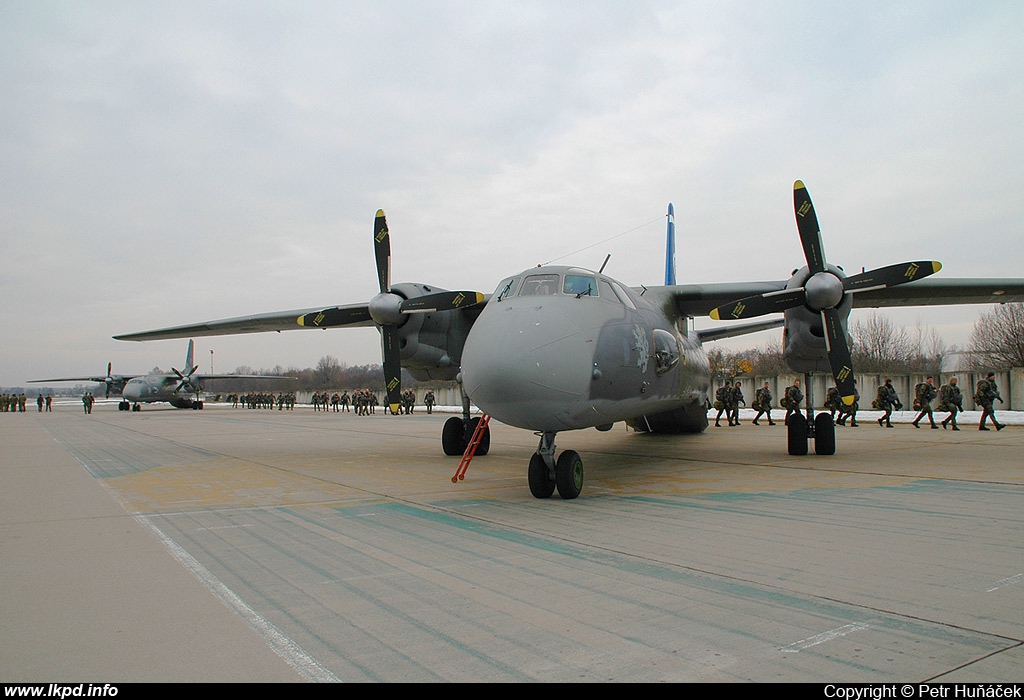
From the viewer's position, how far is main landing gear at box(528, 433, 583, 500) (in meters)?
8.46

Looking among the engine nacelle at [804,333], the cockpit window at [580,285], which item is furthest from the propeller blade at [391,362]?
the engine nacelle at [804,333]

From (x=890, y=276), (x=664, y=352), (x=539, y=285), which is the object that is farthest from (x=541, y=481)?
(x=890, y=276)

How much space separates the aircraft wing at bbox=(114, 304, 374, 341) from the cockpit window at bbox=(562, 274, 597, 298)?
651 cm

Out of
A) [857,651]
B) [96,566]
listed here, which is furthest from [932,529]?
[96,566]

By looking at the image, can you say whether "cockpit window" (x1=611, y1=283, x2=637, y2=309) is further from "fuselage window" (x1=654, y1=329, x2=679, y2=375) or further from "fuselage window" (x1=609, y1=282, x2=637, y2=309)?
"fuselage window" (x1=654, y1=329, x2=679, y2=375)

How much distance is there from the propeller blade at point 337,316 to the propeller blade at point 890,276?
9654 millimetres

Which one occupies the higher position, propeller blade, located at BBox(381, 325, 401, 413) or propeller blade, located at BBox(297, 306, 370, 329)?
propeller blade, located at BBox(297, 306, 370, 329)

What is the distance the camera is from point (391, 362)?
46.8 feet

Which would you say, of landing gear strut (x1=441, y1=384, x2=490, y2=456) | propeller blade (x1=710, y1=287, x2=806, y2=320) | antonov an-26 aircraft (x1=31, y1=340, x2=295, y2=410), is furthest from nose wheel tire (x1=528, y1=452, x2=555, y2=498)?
antonov an-26 aircraft (x1=31, y1=340, x2=295, y2=410)

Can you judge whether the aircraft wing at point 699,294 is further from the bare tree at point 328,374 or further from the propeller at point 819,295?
the bare tree at point 328,374

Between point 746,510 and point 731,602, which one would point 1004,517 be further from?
point 731,602

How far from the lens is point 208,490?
9797 mm

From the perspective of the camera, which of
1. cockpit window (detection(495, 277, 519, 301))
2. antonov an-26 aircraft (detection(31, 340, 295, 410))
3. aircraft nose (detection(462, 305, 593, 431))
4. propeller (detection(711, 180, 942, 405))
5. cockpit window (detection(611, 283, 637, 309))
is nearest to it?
aircraft nose (detection(462, 305, 593, 431))

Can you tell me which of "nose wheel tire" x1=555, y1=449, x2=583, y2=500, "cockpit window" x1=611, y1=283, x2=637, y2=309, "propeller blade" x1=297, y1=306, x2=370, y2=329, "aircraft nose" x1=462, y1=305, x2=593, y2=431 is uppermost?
"propeller blade" x1=297, y1=306, x2=370, y2=329
